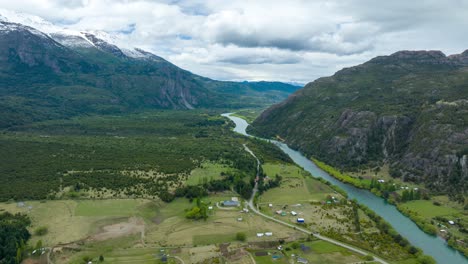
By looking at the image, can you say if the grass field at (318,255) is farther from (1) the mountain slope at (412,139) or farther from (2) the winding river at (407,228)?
(1) the mountain slope at (412,139)

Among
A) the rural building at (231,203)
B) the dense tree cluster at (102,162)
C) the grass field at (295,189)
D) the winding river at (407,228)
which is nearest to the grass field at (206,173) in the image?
the dense tree cluster at (102,162)

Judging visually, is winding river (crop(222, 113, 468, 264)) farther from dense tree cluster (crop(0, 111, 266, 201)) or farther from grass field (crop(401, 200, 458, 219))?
dense tree cluster (crop(0, 111, 266, 201))

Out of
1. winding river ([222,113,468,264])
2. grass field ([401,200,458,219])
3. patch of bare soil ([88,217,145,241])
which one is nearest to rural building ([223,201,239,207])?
patch of bare soil ([88,217,145,241])

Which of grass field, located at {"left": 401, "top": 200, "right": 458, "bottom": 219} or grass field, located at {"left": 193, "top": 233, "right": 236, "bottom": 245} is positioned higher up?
grass field, located at {"left": 401, "top": 200, "right": 458, "bottom": 219}

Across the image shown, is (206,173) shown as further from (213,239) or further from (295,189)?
(213,239)

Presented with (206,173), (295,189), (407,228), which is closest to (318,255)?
(407,228)
